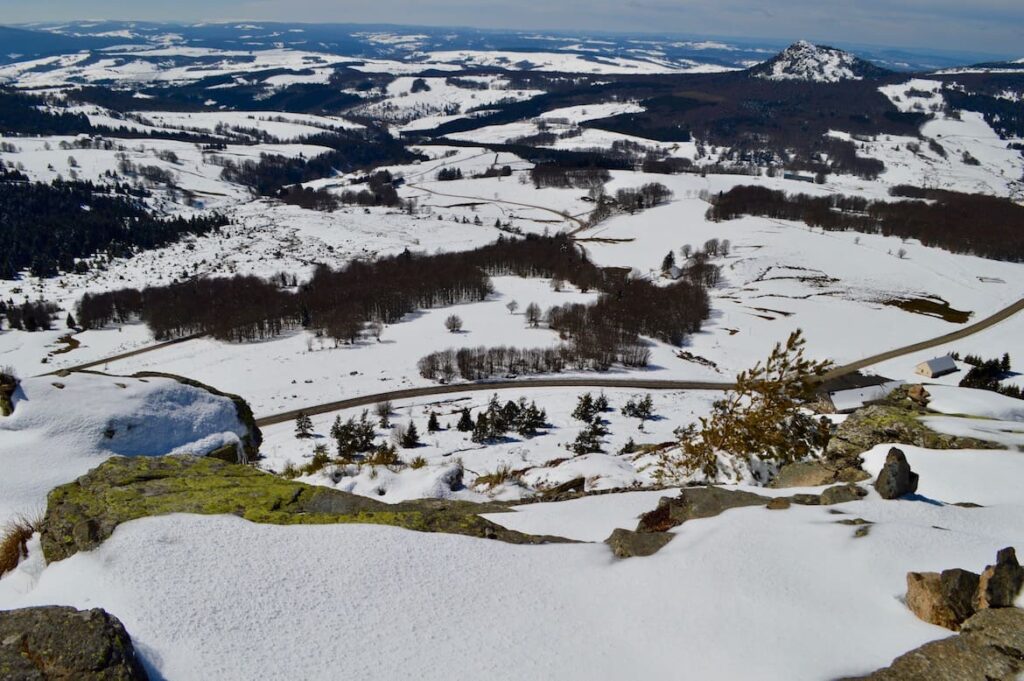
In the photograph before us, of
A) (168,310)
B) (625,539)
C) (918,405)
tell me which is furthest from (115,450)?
(168,310)

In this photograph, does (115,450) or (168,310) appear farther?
(168,310)

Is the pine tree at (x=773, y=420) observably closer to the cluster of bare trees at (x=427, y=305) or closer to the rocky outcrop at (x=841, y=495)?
the rocky outcrop at (x=841, y=495)

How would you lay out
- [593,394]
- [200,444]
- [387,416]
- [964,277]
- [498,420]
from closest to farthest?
[200,444] → [498,420] → [387,416] → [593,394] → [964,277]

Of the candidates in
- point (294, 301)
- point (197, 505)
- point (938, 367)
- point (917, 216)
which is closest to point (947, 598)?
point (197, 505)

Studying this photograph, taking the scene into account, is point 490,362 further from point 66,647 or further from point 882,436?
point 66,647

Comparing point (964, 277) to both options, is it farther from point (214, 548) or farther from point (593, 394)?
point (214, 548)

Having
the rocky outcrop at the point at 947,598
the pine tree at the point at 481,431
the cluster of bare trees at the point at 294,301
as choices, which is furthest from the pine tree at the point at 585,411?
the rocky outcrop at the point at 947,598

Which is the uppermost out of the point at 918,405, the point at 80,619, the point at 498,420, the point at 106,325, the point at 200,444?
the point at 80,619
